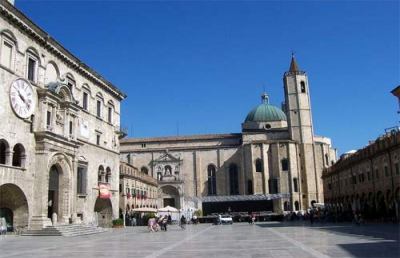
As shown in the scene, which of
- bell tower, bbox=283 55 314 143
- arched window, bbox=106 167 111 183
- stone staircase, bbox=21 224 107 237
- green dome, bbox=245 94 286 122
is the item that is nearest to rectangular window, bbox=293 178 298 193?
bell tower, bbox=283 55 314 143

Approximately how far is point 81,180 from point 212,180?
1842 inches

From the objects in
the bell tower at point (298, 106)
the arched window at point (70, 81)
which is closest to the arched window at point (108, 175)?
the arched window at point (70, 81)

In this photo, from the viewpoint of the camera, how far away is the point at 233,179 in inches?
3159

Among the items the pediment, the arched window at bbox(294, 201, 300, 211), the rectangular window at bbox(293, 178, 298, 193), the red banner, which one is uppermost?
the pediment

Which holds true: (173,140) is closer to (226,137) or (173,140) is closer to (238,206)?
(226,137)

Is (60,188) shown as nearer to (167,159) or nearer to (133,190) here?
(133,190)

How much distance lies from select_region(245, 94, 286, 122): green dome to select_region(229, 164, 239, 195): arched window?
12049 millimetres

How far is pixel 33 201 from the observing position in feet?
95.7

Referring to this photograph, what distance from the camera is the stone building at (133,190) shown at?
51594 millimetres

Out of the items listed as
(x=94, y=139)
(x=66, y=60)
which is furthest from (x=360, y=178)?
(x=66, y=60)

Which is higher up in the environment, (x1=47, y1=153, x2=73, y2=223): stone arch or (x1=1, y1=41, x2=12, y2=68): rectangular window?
(x1=1, y1=41, x2=12, y2=68): rectangular window

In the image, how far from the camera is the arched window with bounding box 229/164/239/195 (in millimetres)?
79625

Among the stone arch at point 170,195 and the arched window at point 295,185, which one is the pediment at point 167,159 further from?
the arched window at point 295,185

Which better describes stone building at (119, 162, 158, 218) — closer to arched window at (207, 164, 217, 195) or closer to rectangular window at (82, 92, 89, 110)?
arched window at (207, 164, 217, 195)
